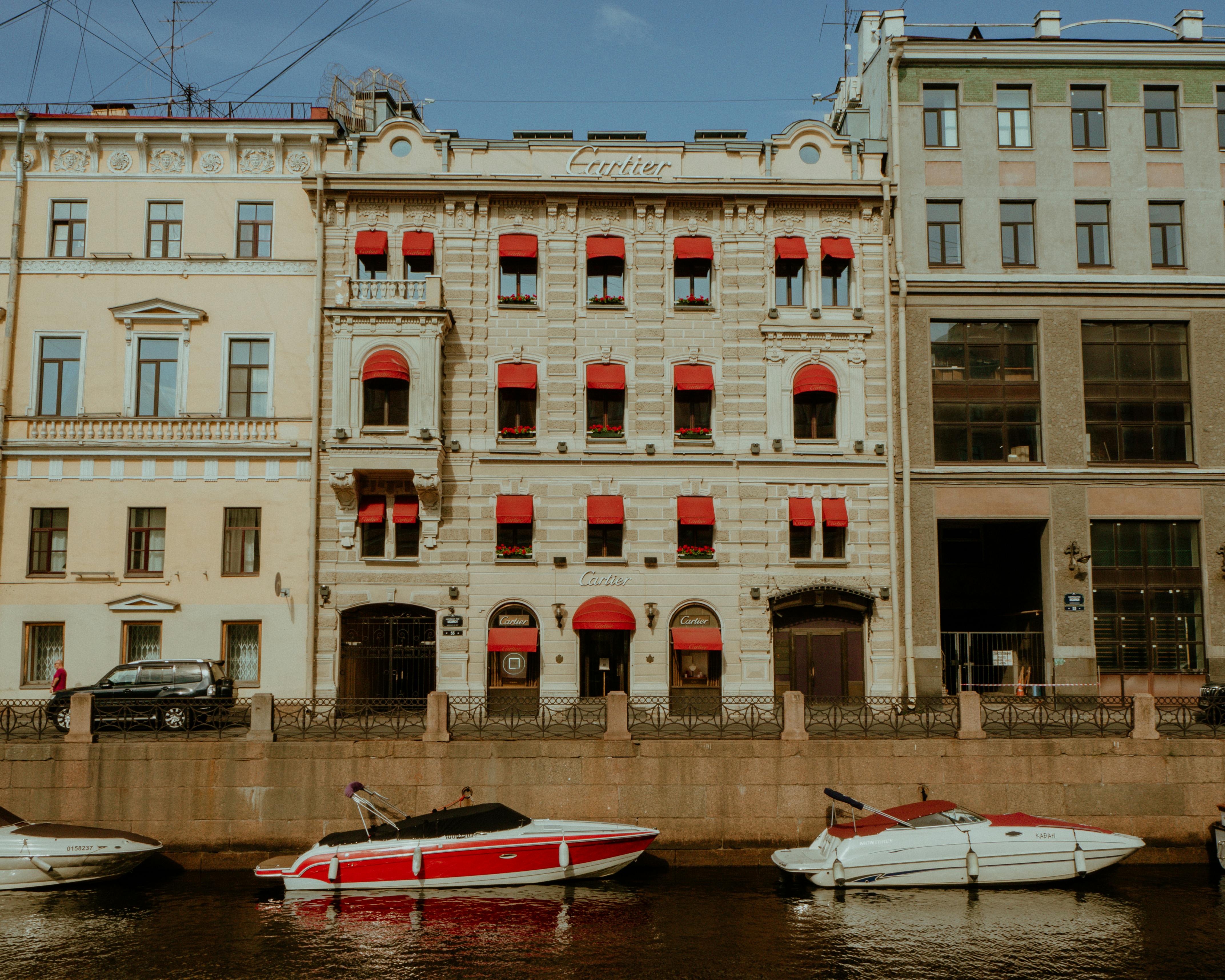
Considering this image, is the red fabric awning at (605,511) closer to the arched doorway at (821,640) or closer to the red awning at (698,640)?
the red awning at (698,640)

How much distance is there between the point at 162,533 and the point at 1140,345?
29294mm

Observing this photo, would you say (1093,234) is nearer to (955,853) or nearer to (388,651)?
(955,853)

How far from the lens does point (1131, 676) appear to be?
30344 mm

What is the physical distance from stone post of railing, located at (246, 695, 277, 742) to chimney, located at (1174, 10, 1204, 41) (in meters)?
32.8

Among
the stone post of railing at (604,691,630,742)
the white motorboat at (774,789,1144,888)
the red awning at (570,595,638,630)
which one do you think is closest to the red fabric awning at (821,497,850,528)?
the red awning at (570,595,638,630)

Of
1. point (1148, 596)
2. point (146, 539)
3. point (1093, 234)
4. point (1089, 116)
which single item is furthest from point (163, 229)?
point (1148, 596)

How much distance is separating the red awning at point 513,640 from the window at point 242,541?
701 cm

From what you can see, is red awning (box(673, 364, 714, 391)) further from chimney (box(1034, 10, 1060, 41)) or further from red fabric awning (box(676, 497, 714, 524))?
chimney (box(1034, 10, 1060, 41))

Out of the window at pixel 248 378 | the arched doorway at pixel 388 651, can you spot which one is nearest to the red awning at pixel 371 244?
the window at pixel 248 378

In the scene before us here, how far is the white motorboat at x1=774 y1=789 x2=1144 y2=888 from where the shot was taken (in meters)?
20.9

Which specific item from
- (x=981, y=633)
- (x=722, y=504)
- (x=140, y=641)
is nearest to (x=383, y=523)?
(x=140, y=641)

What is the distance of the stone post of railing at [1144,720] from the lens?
76.6ft

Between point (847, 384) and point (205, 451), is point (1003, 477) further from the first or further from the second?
point (205, 451)

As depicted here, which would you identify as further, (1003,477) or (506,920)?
(1003,477)
